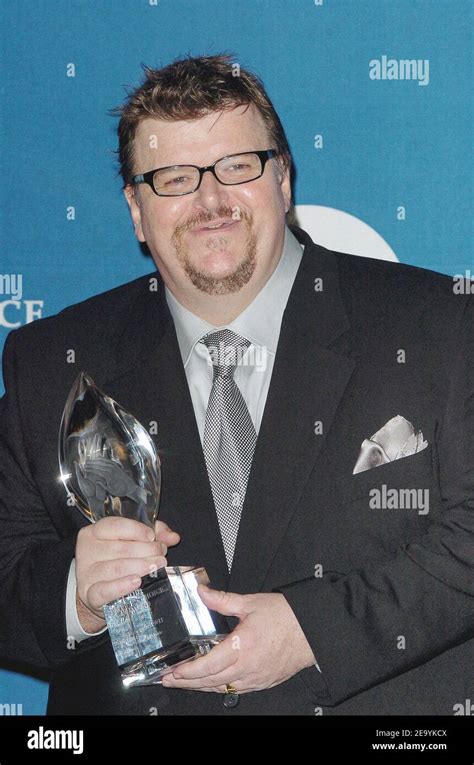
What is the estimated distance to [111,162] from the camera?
2463 mm

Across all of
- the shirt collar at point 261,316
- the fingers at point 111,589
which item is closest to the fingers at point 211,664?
the fingers at point 111,589

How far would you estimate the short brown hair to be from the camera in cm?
206

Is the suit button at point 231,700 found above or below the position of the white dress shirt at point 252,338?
below

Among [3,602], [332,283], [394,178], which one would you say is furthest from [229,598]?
[394,178]

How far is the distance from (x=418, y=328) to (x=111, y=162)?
0.85 meters

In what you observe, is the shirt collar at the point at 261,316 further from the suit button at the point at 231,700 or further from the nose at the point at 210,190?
the suit button at the point at 231,700

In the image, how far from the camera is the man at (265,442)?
1841 mm

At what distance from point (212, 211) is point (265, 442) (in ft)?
1.46

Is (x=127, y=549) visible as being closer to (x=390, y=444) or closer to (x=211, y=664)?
(x=211, y=664)

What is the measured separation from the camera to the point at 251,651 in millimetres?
1727

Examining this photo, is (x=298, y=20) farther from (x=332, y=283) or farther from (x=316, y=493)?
(x=316, y=493)

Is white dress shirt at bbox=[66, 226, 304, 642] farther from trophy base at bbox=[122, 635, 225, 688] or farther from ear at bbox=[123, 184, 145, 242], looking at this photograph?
trophy base at bbox=[122, 635, 225, 688]

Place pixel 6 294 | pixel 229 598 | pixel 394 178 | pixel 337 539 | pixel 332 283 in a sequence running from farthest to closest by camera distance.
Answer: pixel 6 294 → pixel 394 178 → pixel 332 283 → pixel 337 539 → pixel 229 598

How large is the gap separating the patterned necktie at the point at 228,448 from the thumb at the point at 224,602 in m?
0.23
